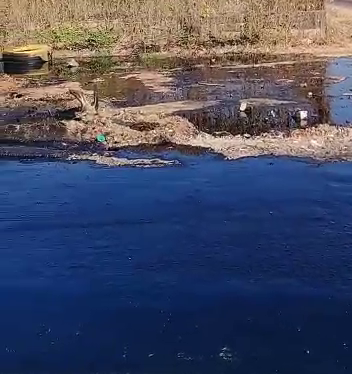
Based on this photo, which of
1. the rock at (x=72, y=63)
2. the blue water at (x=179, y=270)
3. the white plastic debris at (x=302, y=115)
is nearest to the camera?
the blue water at (x=179, y=270)

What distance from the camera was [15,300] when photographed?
671 cm

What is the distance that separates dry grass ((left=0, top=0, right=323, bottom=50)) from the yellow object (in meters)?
2.26

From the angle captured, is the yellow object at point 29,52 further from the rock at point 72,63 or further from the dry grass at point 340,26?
the dry grass at point 340,26

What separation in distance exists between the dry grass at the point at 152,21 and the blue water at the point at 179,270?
13040mm

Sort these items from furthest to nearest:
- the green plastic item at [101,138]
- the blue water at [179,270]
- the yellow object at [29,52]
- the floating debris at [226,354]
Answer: the yellow object at [29,52]
the green plastic item at [101,138]
the blue water at [179,270]
the floating debris at [226,354]

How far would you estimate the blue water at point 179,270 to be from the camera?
5.76 m

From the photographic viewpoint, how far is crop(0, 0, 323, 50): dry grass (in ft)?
73.0

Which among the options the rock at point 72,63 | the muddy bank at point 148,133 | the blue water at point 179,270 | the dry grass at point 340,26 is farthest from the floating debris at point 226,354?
the dry grass at point 340,26

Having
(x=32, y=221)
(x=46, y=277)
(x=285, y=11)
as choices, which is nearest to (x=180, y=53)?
(x=285, y=11)

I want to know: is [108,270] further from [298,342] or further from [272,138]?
[272,138]

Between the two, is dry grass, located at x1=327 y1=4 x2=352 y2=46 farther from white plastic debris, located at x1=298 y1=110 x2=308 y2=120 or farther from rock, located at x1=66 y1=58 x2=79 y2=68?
white plastic debris, located at x1=298 y1=110 x2=308 y2=120

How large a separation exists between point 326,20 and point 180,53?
16.4 feet

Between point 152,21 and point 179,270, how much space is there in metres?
17.6

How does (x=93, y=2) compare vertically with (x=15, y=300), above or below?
above
